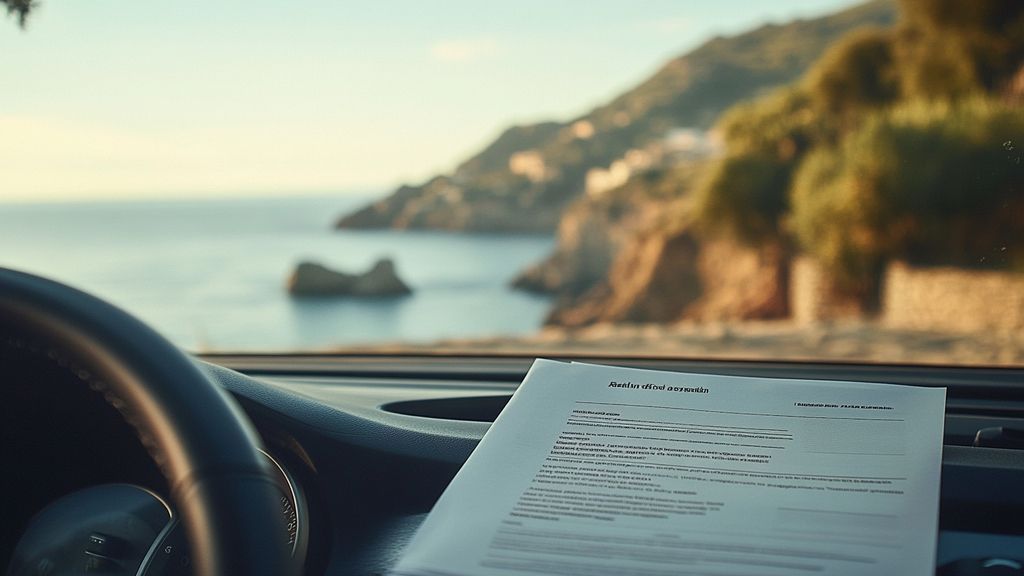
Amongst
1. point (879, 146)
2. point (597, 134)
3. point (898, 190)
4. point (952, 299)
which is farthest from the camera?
point (879, 146)

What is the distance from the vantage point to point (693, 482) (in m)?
0.82

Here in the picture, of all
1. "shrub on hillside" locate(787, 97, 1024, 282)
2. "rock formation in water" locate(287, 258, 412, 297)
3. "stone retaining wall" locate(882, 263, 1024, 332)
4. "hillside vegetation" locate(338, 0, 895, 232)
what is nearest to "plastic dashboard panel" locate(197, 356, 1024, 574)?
"hillside vegetation" locate(338, 0, 895, 232)

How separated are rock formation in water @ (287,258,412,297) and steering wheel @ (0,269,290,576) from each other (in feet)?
9.48

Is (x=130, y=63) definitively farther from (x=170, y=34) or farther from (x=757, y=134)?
(x=757, y=134)

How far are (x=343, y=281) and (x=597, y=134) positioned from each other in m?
2.52

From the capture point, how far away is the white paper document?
2.35 ft

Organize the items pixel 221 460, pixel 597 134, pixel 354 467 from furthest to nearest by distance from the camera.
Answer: pixel 597 134
pixel 354 467
pixel 221 460

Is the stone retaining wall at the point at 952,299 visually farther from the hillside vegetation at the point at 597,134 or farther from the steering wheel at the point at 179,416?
the steering wheel at the point at 179,416

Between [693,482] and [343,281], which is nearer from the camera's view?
[693,482]

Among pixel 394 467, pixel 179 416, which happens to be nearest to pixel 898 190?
pixel 394 467

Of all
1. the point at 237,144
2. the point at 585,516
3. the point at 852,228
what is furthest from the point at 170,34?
the point at 852,228

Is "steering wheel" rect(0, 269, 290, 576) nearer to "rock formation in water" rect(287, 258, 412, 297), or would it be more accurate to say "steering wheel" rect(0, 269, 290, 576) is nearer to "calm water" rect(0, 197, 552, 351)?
"calm water" rect(0, 197, 552, 351)

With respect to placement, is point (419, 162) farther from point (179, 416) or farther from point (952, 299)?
point (952, 299)

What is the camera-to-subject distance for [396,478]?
3.31 ft
